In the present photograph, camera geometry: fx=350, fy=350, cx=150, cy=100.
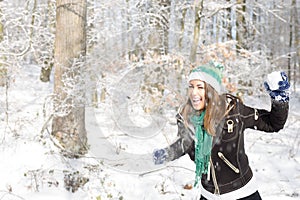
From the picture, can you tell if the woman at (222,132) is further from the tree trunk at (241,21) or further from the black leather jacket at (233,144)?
the tree trunk at (241,21)

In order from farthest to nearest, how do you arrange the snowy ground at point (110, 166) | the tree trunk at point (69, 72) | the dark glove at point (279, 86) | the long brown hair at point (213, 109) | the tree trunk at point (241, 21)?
the tree trunk at point (241, 21) → the tree trunk at point (69, 72) → the snowy ground at point (110, 166) → the long brown hair at point (213, 109) → the dark glove at point (279, 86)

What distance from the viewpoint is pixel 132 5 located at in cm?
765

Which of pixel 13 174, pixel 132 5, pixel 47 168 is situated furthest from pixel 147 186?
pixel 132 5

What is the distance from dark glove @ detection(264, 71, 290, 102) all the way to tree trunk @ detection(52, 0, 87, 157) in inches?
141

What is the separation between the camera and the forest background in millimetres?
5559

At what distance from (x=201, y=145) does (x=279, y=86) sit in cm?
69

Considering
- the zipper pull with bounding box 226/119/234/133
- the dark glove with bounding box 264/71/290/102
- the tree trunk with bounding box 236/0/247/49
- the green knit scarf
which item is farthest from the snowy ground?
the tree trunk with bounding box 236/0/247/49

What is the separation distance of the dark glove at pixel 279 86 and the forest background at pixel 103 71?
2771 millimetres

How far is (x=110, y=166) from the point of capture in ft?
17.9

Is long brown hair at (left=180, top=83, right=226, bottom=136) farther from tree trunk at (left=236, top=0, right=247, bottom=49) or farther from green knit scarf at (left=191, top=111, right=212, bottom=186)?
tree trunk at (left=236, top=0, right=247, bottom=49)

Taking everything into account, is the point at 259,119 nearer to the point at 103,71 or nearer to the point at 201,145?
the point at 201,145

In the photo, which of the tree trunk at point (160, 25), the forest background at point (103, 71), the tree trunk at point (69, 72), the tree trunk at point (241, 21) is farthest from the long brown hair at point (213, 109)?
the tree trunk at point (241, 21)

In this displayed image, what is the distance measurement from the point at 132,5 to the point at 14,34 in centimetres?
264

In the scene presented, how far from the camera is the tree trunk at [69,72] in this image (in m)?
5.47
